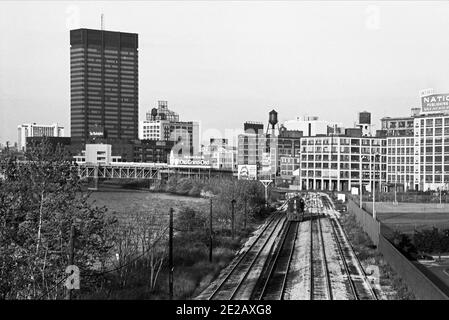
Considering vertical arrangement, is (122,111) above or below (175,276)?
above

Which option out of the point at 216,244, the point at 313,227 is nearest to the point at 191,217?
the point at 216,244

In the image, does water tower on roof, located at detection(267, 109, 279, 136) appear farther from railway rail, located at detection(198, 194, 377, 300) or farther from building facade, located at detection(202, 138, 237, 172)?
railway rail, located at detection(198, 194, 377, 300)

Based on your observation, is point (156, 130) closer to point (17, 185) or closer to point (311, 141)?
point (311, 141)

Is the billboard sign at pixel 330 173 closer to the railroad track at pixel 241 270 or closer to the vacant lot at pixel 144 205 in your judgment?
the vacant lot at pixel 144 205

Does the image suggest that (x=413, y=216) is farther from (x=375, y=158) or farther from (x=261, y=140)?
(x=261, y=140)

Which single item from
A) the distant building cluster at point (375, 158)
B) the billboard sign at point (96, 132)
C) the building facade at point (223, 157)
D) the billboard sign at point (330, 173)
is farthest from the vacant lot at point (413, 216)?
the building facade at point (223, 157)

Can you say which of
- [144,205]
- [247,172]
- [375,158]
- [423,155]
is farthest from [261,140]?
[144,205]
